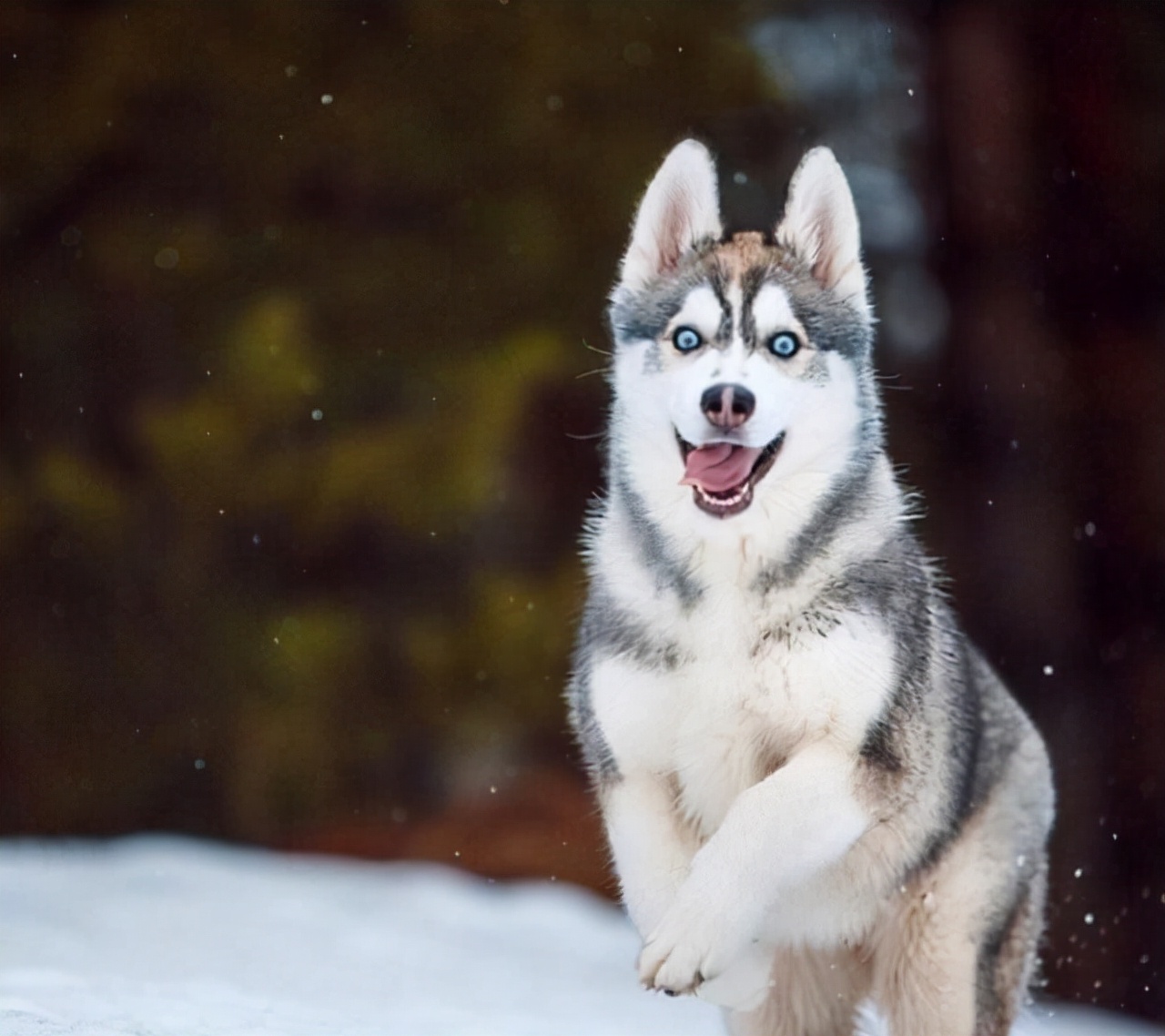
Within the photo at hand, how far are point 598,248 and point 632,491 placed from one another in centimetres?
449

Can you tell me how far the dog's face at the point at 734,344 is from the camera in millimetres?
2436

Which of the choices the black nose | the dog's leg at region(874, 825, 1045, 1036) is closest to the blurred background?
the dog's leg at region(874, 825, 1045, 1036)

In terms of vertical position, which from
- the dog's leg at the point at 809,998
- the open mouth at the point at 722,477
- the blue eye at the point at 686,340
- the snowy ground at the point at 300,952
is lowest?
the snowy ground at the point at 300,952

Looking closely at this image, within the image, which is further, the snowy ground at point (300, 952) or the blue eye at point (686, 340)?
the snowy ground at point (300, 952)

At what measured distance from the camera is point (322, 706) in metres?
7.75

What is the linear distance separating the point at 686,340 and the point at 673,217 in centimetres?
30

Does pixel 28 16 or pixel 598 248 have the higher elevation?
pixel 28 16

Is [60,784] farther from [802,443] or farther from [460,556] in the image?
[802,443]

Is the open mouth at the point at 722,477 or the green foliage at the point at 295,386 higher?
the open mouth at the point at 722,477

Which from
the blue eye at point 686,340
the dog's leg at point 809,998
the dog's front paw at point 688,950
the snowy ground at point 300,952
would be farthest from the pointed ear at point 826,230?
the snowy ground at point 300,952

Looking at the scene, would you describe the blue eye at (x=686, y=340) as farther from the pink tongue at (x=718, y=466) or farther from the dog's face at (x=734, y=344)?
the pink tongue at (x=718, y=466)

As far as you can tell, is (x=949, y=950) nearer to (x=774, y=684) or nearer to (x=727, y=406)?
(x=774, y=684)

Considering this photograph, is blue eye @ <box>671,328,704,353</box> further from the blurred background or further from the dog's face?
the blurred background

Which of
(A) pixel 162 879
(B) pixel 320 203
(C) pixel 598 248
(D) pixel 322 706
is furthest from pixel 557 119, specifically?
(A) pixel 162 879
